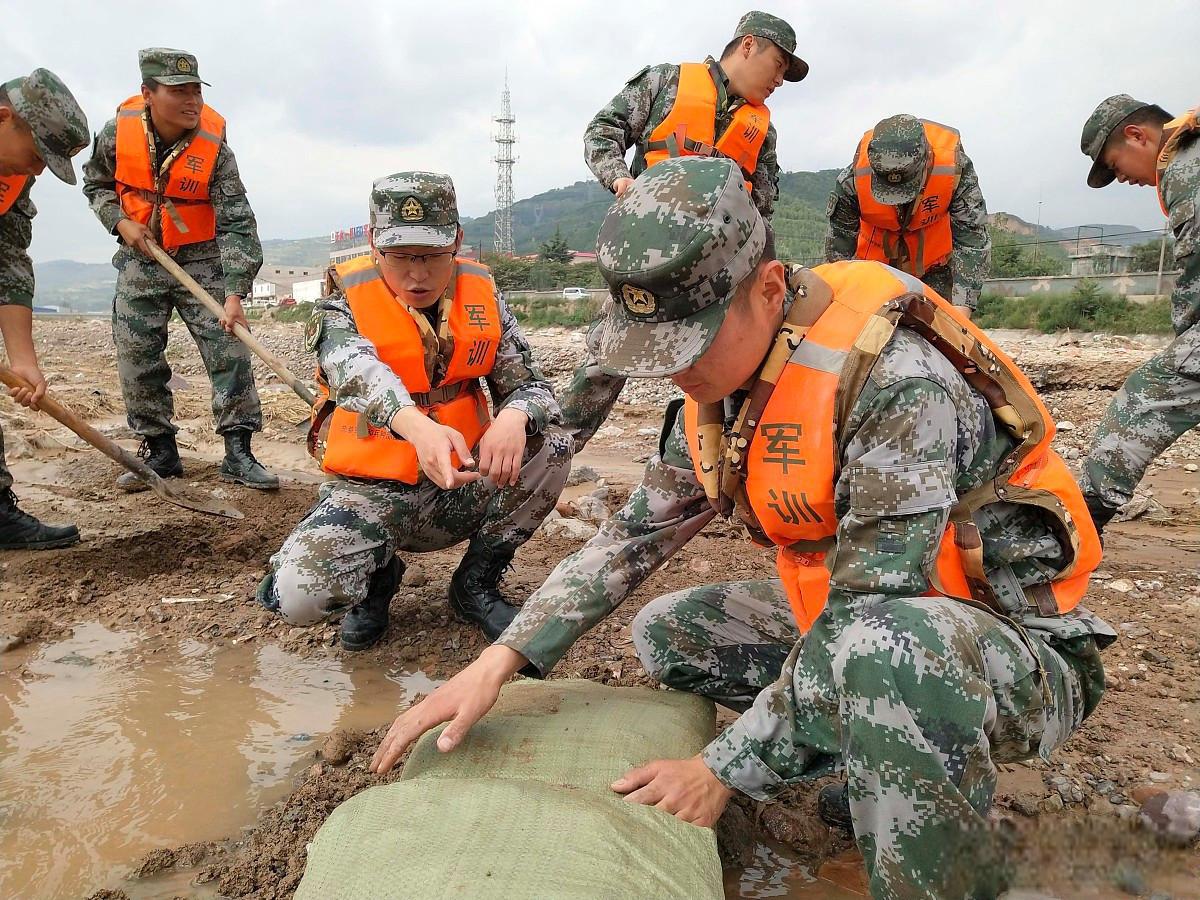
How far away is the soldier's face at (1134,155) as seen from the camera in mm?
3395

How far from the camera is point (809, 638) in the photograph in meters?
1.45

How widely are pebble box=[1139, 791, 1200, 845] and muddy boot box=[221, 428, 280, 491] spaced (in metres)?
4.16

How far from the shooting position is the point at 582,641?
271cm

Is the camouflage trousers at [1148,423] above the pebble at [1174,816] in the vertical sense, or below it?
above

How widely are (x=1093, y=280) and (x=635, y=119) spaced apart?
11693mm

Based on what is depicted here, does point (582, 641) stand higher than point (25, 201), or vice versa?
point (25, 201)

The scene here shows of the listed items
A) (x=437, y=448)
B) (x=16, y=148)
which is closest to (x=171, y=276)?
(x=16, y=148)

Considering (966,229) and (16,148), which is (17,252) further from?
→ (966,229)

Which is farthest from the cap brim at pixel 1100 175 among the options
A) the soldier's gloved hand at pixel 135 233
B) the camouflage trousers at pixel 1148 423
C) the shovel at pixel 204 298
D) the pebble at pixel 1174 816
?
the soldier's gloved hand at pixel 135 233

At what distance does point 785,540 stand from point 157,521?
3.45m

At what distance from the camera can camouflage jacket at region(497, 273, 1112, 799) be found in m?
1.32

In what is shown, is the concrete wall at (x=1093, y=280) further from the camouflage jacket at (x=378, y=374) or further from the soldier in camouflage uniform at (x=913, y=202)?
the camouflage jacket at (x=378, y=374)

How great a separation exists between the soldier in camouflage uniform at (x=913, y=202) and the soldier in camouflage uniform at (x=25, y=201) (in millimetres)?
3399

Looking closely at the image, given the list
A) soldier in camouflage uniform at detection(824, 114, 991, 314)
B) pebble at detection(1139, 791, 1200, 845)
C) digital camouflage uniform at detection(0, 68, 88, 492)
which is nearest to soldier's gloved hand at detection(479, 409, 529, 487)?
pebble at detection(1139, 791, 1200, 845)
